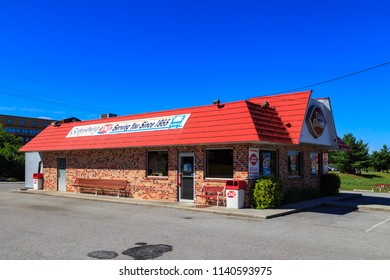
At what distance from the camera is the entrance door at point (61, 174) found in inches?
890

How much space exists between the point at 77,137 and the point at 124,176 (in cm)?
478

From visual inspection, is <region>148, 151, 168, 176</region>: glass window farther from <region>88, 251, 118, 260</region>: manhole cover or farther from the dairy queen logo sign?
<region>88, 251, 118, 260</region>: manhole cover

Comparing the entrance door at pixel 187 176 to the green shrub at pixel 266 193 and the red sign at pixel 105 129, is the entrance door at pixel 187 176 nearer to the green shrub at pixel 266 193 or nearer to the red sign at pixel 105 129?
the green shrub at pixel 266 193

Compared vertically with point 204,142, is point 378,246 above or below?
below

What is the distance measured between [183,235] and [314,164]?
1224cm

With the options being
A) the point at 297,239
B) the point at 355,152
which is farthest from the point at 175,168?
the point at 355,152

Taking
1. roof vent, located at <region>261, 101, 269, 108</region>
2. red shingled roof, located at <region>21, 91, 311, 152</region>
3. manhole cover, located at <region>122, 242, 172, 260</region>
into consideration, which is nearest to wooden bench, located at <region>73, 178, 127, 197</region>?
red shingled roof, located at <region>21, 91, 311, 152</region>

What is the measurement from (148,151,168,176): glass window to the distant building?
10020 cm

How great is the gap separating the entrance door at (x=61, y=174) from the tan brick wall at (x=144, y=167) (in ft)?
1.26

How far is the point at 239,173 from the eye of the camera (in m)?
14.6

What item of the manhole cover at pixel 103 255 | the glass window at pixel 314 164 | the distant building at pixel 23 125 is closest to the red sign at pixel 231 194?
the glass window at pixel 314 164

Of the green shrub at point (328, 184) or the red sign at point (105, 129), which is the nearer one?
the green shrub at point (328, 184)

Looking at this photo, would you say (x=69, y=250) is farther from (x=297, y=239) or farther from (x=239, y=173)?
(x=239, y=173)

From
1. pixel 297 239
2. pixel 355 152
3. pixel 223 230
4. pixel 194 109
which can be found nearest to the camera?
pixel 297 239
